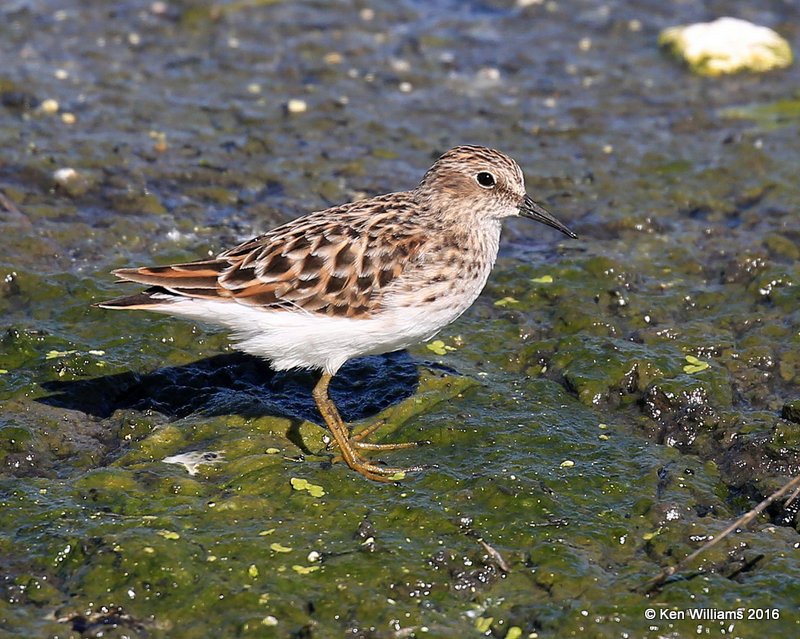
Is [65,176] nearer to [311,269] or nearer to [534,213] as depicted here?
[311,269]

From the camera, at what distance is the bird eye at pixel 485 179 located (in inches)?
318

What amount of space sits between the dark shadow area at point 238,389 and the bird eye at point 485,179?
4.82 ft

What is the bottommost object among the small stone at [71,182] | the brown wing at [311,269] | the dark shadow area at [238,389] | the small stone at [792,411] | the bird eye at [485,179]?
the dark shadow area at [238,389]

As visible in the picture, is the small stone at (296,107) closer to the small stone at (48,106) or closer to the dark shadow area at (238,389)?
the small stone at (48,106)

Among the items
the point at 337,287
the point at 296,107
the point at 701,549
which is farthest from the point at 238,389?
the point at 296,107

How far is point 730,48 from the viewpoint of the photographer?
1378 centimetres

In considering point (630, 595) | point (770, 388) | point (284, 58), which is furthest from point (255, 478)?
point (284, 58)

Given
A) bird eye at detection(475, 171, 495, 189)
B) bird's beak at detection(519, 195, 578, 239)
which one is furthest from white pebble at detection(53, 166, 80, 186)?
bird's beak at detection(519, 195, 578, 239)

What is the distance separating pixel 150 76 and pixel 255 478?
733 centimetres

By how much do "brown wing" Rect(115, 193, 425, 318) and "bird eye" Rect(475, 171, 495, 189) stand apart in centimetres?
67

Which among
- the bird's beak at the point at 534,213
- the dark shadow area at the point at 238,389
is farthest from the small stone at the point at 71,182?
the bird's beak at the point at 534,213

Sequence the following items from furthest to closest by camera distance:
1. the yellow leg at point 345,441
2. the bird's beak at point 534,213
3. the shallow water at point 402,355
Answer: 1. the bird's beak at point 534,213
2. the yellow leg at point 345,441
3. the shallow water at point 402,355

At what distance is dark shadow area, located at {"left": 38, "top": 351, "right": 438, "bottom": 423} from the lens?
7938mm

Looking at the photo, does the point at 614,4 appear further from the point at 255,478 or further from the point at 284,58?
the point at 255,478
